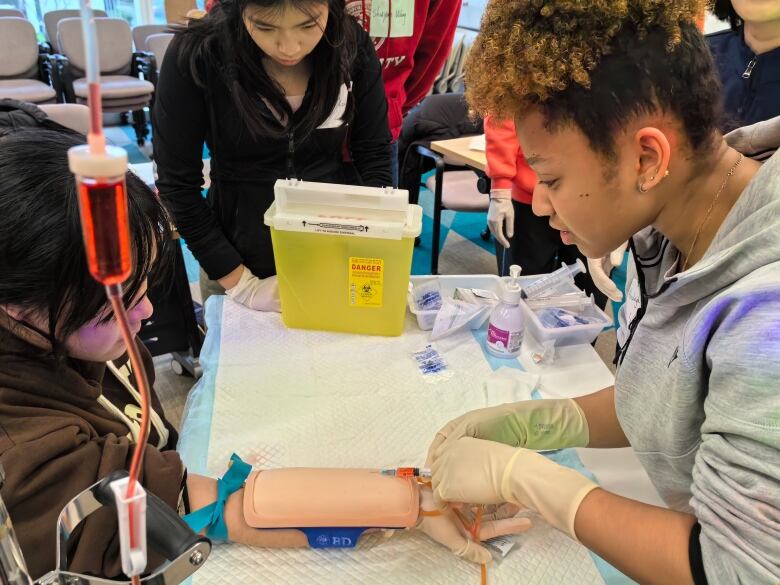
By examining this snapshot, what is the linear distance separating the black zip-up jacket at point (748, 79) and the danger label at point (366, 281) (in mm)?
1206

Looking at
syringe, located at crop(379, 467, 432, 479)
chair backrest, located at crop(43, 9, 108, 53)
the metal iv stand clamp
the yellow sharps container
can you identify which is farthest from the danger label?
chair backrest, located at crop(43, 9, 108, 53)

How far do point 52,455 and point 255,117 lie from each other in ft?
2.83

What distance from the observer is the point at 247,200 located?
149 cm

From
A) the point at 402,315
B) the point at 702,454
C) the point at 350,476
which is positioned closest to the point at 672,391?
the point at 702,454

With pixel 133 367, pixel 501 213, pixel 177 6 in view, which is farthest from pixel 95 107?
pixel 177 6

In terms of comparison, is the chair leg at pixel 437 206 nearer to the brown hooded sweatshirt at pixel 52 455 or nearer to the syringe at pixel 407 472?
the syringe at pixel 407 472

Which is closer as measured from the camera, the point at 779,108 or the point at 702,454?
the point at 702,454

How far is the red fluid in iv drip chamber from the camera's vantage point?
0.31 m

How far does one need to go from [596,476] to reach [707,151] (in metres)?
0.58

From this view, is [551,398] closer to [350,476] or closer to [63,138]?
[350,476]

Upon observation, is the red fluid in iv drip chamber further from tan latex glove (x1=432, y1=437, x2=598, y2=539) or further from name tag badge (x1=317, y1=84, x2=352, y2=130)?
name tag badge (x1=317, y1=84, x2=352, y2=130)

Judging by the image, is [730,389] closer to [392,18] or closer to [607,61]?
[607,61]

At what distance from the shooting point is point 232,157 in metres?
1.44

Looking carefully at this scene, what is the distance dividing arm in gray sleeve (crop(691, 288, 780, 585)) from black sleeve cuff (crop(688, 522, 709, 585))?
0.01 m
